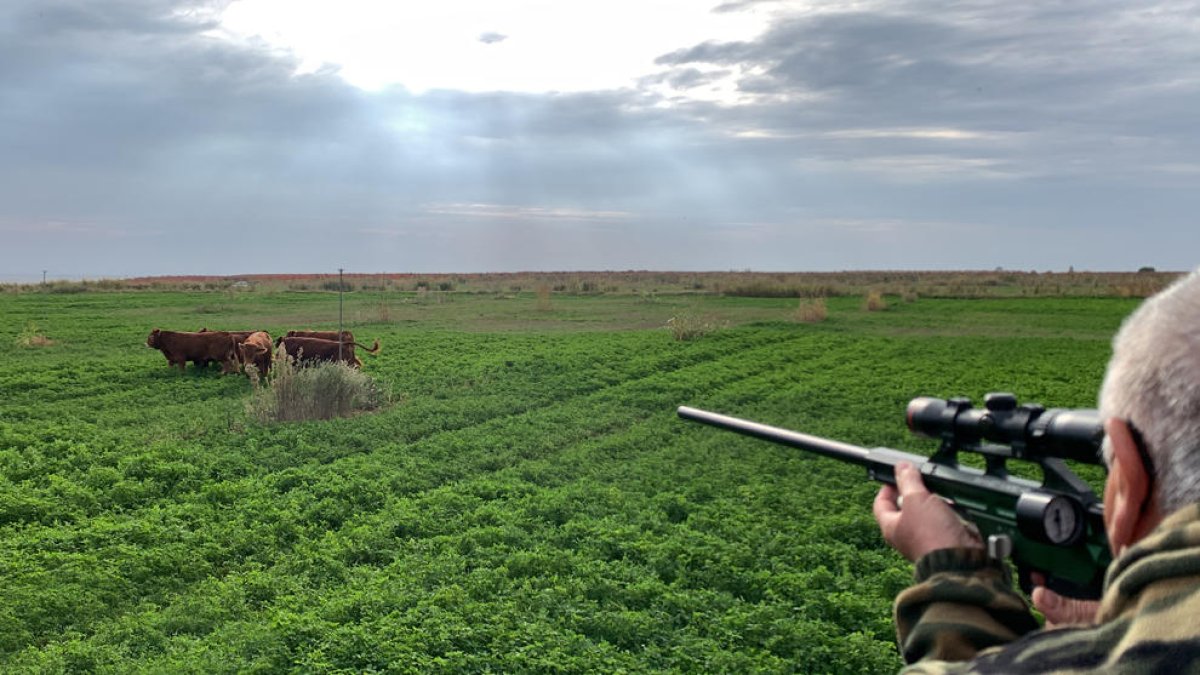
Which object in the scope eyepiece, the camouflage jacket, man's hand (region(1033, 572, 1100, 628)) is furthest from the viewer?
man's hand (region(1033, 572, 1100, 628))

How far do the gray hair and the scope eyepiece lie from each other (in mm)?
341

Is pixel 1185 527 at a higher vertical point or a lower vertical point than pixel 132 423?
higher

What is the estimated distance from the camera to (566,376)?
59.1 ft

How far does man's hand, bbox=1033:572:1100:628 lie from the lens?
6.74 feet

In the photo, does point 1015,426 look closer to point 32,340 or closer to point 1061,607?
point 1061,607

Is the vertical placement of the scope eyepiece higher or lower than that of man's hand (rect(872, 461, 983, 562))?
higher

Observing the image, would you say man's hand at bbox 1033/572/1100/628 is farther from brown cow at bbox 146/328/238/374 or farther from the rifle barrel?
brown cow at bbox 146/328/238/374

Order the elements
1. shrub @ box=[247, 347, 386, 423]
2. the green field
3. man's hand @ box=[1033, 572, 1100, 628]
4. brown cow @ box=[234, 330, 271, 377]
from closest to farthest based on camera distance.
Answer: man's hand @ box=[1033, 572, 1100, 628] → the green field → shrub @ box=[247, 347, 386, 423] → brown cow @ box=[234, 330, 271, 377]

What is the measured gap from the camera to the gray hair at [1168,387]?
133 cm

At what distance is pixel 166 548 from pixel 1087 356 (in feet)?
67.7

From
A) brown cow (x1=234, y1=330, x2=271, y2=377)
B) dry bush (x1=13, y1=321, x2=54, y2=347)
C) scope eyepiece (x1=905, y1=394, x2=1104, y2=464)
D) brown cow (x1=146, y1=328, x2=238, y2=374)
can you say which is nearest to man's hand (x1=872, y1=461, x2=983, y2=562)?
scope eyepiece (x1=905, y1=394, x2=1104, y2=464)

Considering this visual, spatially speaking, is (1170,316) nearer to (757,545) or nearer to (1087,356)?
(757,545)

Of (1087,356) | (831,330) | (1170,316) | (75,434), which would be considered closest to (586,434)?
(75,434)

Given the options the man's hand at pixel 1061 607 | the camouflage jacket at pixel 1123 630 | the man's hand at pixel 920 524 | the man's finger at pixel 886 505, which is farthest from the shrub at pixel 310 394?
the camouflage jacket at pixel 1123 630
